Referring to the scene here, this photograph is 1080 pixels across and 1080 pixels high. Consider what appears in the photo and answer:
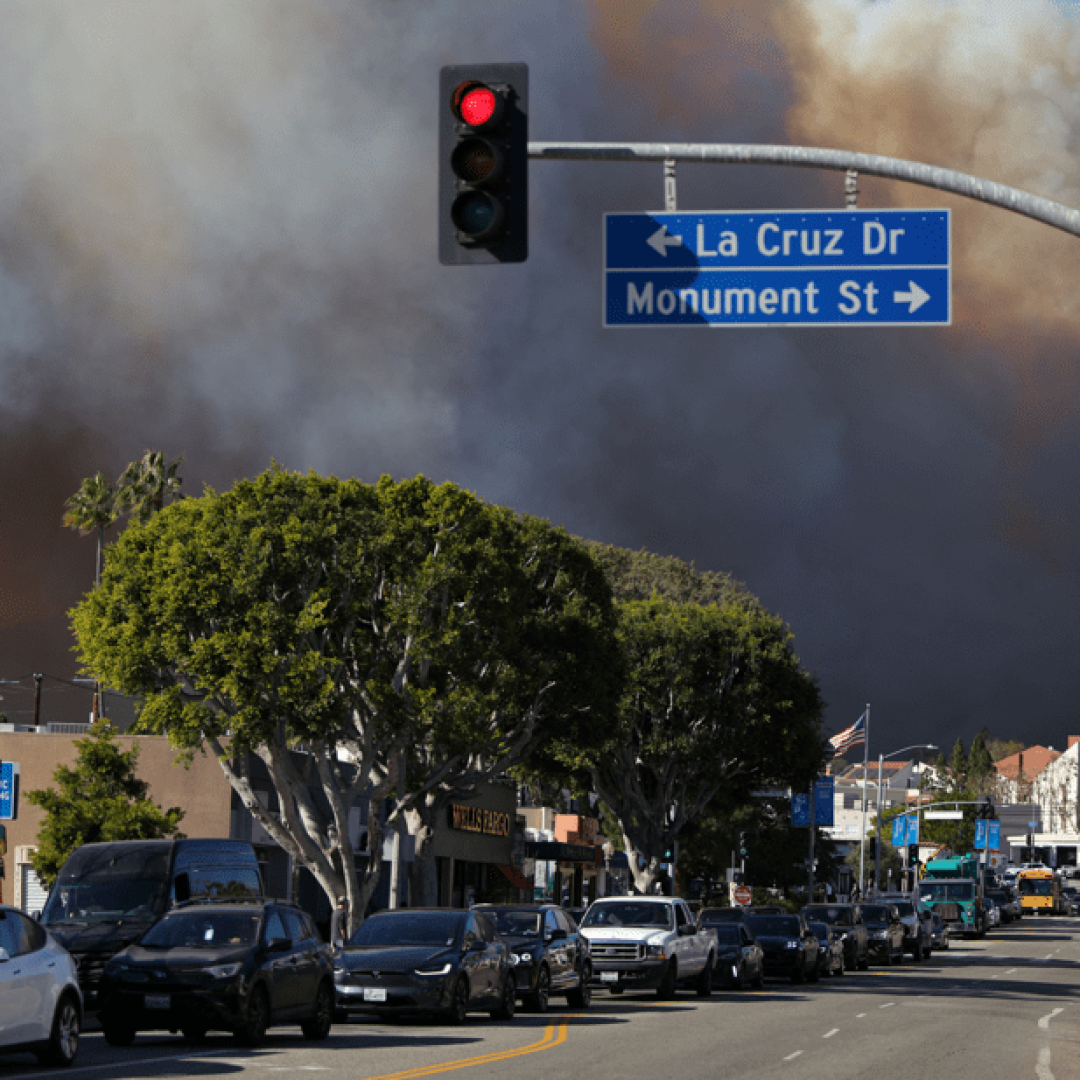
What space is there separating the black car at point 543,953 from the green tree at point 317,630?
35.1 feet

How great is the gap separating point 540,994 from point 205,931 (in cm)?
840

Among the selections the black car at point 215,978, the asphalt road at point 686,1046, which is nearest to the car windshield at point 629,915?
the asphalt road at point 686,1046

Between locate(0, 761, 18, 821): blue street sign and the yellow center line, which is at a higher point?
locate(0, 761, 18, 821): blue street sign

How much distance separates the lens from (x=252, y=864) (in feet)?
88.7

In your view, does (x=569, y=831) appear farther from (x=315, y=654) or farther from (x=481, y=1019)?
(x=481, y=1019)

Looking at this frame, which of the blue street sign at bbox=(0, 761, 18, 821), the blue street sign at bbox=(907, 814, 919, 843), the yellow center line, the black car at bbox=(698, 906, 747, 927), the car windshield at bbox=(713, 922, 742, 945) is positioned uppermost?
the blue street sign at bbox=(0, 761, 18, 821)

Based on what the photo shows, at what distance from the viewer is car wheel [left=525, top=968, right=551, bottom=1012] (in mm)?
26922

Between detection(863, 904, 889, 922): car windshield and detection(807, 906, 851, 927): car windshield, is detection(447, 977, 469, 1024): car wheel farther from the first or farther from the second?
detection(863, 904, 889, 922): car windshield

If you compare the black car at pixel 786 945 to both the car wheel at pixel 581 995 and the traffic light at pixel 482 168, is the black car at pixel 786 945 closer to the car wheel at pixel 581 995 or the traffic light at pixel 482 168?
the car wheel at pixel 581 995

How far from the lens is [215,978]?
19062mm

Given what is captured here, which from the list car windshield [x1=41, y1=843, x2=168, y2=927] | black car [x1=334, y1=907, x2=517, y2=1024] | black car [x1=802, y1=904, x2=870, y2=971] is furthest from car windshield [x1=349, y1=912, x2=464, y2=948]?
black car [x1=802, y1=904, x2=870, y2=971]

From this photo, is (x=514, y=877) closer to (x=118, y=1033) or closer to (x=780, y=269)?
(x=118, y=1033)

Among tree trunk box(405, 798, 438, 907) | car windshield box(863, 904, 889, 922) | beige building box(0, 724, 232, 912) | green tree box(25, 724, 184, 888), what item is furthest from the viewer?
car windshield box(863, 904, 889, 922)

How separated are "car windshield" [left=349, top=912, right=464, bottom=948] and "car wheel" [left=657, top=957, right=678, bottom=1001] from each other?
8113mm
